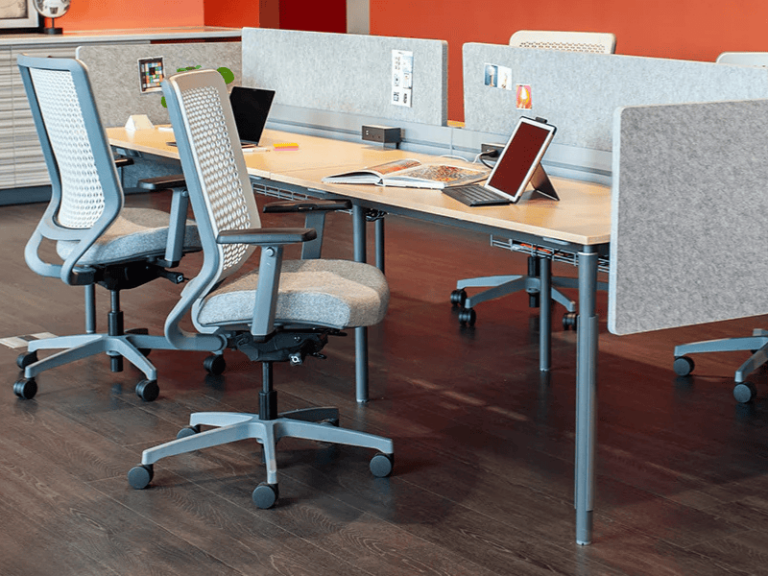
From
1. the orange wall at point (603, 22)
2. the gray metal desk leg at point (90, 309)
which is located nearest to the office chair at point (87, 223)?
the gray metal desk leg at point (90, 309)

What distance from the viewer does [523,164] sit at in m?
2.84

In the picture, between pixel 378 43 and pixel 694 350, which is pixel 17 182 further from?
pixel 694 350

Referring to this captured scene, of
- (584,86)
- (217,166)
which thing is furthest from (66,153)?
(584,86)

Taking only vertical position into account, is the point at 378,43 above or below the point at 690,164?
above

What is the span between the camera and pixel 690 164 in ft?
7.80

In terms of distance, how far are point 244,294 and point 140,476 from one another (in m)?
0.52

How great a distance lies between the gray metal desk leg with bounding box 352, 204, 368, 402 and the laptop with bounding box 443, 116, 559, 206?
0.34 m

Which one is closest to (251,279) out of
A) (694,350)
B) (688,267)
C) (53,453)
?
(53,453)

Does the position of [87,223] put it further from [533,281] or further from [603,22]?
[603,22]

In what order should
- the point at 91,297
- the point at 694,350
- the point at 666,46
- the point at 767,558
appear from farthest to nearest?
the point at 666,46, the point at 91,297, the point at 694,350, the point at 767,558

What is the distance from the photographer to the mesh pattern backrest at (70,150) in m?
3.24

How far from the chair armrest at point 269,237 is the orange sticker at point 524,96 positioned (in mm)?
1208

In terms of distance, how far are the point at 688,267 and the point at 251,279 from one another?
101 cm

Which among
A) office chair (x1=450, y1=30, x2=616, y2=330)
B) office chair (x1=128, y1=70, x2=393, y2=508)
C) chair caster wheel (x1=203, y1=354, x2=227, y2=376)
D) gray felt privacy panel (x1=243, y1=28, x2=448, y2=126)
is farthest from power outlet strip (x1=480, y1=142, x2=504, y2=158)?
chair caster wheel (x1=203, y1=354, x2=227, y2=376)
